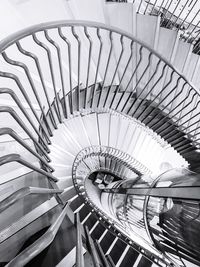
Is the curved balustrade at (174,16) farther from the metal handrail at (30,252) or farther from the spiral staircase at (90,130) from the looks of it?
the metal handrail at (30,252)

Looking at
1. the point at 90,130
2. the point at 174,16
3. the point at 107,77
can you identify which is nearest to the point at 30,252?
the point at 107,77

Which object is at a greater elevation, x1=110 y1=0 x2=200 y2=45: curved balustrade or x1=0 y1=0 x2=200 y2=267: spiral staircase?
x1=110 y1=0 x2=200 y2=45: curved balustrade

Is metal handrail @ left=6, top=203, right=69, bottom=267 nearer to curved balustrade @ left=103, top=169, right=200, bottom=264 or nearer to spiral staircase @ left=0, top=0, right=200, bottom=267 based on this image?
spiral staircase @ left=0, top=0, right=200, bottom=267

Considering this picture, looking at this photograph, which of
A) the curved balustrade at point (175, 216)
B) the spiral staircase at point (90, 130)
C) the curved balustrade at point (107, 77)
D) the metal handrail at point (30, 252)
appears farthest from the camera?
the curved balustrade at point (107, 77)

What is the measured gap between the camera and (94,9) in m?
3.54

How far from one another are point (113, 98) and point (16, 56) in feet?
6.91

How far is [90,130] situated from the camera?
5.90 meters

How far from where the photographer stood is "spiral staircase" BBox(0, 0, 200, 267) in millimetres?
2018

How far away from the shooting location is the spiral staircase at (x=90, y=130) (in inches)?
79.4

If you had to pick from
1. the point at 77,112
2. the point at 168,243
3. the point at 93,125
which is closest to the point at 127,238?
the point at 168,243

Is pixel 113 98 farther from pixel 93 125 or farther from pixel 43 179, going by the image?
pixel 43 179

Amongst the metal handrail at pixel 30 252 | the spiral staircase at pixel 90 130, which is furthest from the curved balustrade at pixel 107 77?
the metal handrail at pixel 30 252

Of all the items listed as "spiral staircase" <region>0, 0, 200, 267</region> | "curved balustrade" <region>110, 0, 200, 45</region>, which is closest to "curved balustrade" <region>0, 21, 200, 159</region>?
"spiral staircase" <region>0, 0, 200, 267</region>

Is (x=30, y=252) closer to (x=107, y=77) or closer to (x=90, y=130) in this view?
(x=107, y=77)
